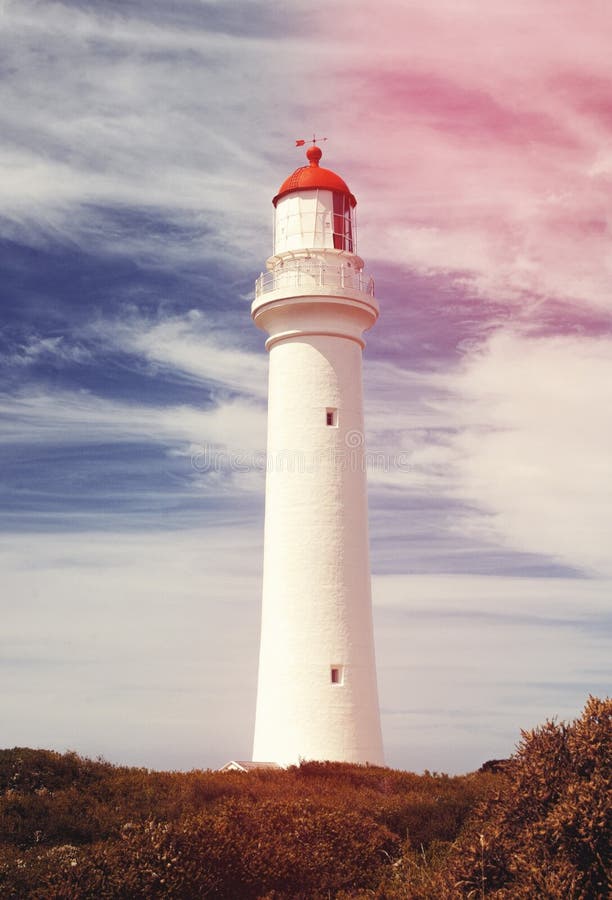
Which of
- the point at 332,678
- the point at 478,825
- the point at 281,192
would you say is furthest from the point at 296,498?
the point at 478,825

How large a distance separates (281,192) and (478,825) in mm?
18257

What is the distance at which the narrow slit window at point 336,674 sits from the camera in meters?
24.0

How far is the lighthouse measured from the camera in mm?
23875

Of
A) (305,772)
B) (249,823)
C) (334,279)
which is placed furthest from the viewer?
(334,279)

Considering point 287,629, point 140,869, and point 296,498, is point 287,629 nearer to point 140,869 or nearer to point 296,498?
point 296,498

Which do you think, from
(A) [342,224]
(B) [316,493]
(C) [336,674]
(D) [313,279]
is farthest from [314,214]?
(C) [336,674]

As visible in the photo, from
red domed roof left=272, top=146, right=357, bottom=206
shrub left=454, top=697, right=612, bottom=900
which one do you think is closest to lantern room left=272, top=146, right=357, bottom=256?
red domed roof left=272, top=146, right=357, bottom=206

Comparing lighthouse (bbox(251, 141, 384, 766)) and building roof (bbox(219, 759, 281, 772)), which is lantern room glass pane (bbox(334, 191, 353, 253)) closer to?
lighthouse (bbox(251, 141, 384, 766))

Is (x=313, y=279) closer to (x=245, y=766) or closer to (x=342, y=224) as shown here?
(x=342, y=224)

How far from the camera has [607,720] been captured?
13.7 metres

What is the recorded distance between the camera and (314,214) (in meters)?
27.1

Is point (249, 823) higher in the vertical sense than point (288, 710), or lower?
lower

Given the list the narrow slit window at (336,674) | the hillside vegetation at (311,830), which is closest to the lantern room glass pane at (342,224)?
the narrow slit window at (336,674)

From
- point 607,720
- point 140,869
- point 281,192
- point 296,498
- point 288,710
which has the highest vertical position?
point 281,192
